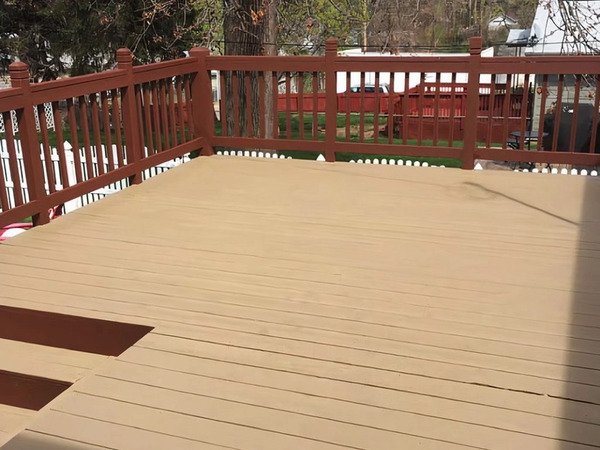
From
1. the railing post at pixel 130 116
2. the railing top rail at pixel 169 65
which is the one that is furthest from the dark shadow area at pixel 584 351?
the railing top rail at pixel 169 65

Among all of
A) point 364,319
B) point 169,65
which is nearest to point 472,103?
point 169,65

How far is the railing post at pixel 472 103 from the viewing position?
618 centimetres

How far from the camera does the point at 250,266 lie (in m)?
3.99

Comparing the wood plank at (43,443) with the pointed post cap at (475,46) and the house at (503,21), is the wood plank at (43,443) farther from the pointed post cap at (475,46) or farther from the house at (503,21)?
the house at (503,21)

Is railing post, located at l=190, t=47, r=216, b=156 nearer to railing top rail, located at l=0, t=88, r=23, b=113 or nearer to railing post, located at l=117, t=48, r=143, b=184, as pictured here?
railing post, located at l=117, t=48, r=143, b=184

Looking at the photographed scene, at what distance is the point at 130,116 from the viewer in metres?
5.89

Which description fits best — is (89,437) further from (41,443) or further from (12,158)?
(12,158)

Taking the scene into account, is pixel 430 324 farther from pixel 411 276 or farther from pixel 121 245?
pixel 121 245

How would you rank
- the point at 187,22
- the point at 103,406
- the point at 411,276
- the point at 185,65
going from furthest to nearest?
the point at 187,22 → the point at 185,65 → the point at 411,276 → the point at 103,406

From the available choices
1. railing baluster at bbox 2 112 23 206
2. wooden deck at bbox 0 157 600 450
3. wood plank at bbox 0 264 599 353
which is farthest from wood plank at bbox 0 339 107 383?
railing baluster at bbox 2 112 23 206

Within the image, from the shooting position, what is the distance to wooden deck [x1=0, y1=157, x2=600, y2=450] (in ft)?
8.08

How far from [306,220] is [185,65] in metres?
2.67

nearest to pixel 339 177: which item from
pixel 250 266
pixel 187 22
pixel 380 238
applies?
pixel 380 238

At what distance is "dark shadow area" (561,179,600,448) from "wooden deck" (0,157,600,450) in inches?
0.4
